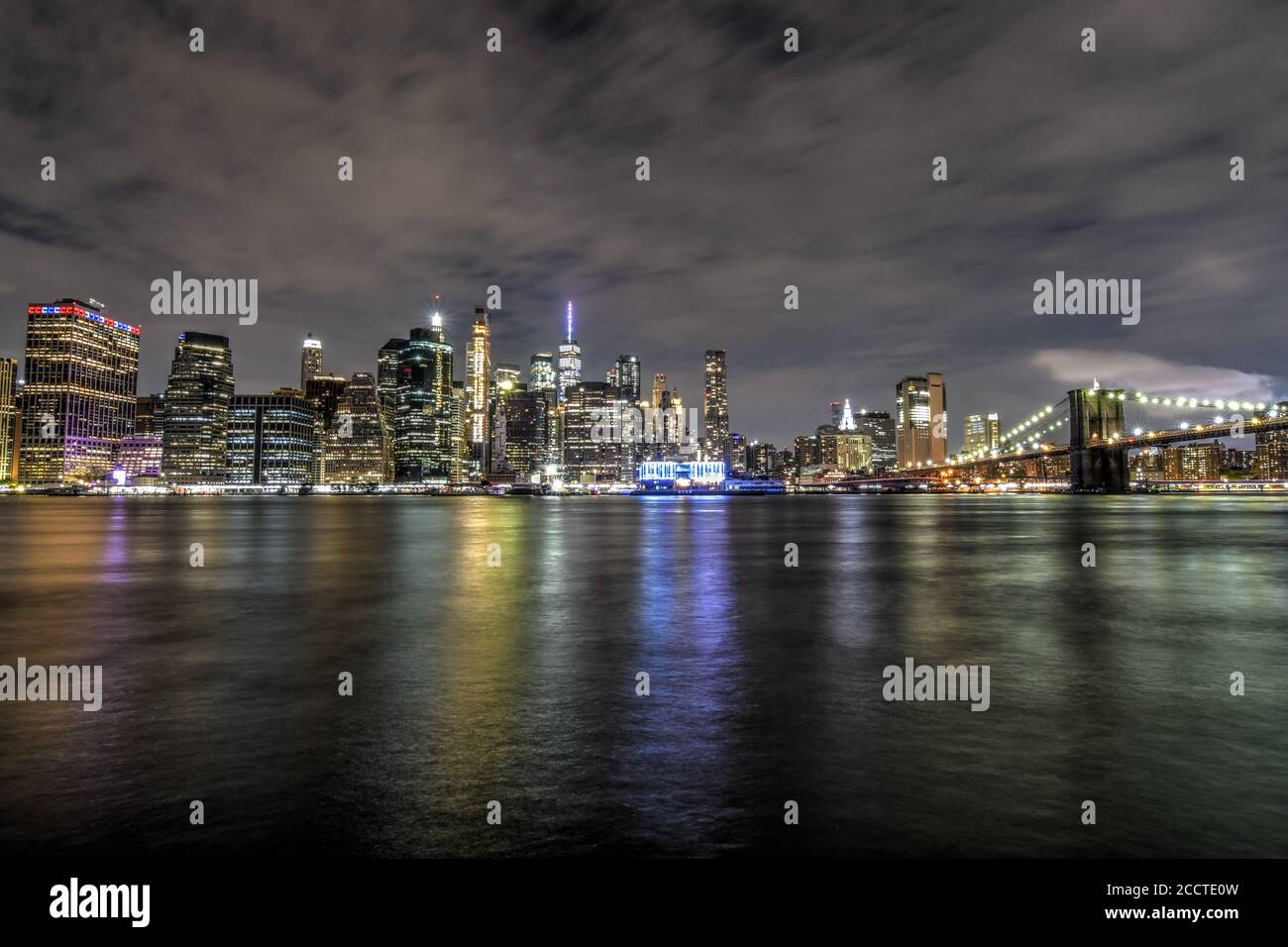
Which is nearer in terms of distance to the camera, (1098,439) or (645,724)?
(645,724)

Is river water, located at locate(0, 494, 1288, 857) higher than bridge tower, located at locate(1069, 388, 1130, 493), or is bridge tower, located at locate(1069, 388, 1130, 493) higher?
bridge tower, located at locate(1069, 388, 1130, 493)

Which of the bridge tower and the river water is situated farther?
the bridge tower

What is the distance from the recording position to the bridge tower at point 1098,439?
168000 millimetres

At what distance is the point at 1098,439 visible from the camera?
558 feet

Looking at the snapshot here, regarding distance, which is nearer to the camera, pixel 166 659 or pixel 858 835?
pixel 858 835

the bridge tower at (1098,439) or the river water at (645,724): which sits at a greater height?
the bridge tower at (1098,439)

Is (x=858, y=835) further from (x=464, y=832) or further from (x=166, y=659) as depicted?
(x=166, y=659)

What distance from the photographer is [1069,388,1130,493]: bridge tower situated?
16800 cm

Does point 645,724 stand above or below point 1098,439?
below

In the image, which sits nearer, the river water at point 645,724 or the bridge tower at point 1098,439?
the river water at point 645,724
